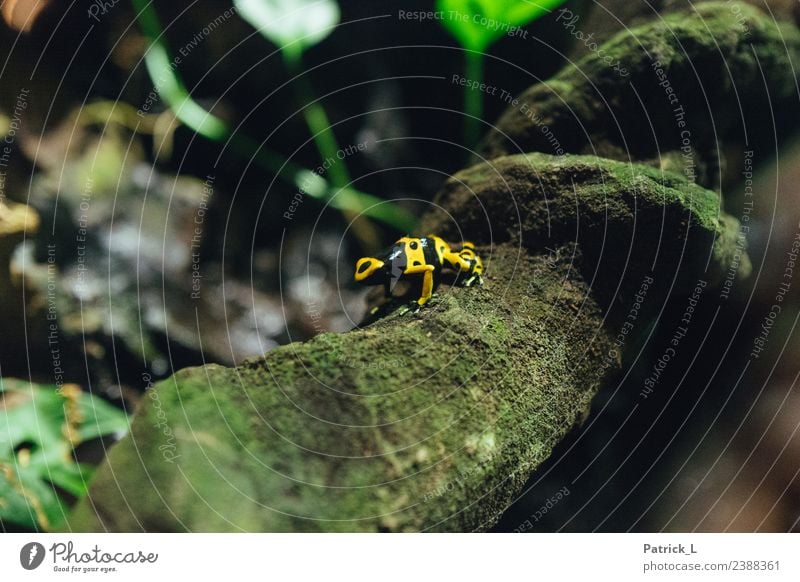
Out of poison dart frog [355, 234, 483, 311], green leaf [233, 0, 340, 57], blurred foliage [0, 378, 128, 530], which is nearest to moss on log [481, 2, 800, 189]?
poison dart frog [355, 234, 483, 311]

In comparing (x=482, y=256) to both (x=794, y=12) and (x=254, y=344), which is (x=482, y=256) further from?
(x=794, y=12)

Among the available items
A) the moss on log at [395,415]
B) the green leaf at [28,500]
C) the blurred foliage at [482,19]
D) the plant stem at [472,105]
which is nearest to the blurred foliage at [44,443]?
the green leaf at [28,500]

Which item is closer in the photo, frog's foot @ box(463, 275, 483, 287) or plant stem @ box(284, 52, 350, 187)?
frog's foot @ box(463, 275, 483, 287)

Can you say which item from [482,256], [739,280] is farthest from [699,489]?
[482,256]

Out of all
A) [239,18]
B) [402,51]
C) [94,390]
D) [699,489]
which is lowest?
[699,489]

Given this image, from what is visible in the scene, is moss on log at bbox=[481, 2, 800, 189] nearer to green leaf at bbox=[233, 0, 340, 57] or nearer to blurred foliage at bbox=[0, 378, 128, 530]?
green leaf at bbox=[233, 0, 340, 57]

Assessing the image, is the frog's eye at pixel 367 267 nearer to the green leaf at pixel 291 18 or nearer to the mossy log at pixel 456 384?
the mossy log at pixel 456 384
